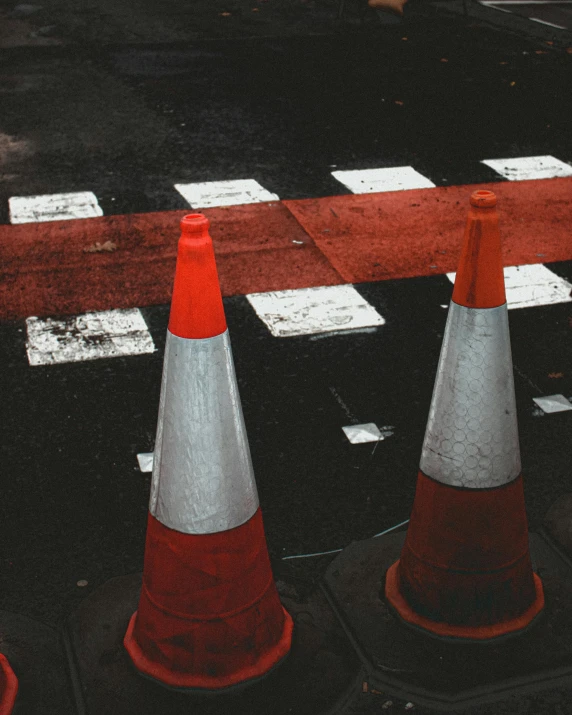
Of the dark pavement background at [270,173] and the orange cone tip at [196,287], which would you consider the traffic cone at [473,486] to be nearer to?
the dark pavement background at [270,173]

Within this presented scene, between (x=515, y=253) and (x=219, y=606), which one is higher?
(x=219, y=606)

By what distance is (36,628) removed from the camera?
10.6ft

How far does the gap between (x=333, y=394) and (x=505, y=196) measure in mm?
3566

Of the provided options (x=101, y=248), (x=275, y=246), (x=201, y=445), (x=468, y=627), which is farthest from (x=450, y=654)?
(x=101, y=248)

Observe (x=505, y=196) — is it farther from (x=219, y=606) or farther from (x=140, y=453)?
(x=219, y=606)

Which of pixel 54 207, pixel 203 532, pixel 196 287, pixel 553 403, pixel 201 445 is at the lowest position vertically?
pixel 54 207

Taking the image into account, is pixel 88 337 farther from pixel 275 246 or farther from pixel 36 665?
pixel 36 665

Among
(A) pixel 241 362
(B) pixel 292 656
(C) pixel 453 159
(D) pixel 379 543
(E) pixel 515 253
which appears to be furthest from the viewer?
(C) pixel 453 159

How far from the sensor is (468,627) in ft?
10.4

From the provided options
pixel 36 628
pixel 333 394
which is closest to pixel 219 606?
pixel 36 628

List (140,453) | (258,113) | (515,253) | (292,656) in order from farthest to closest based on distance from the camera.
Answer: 1. (258,113)
2. (515,253)
3. (140,453)
4. (292,656)

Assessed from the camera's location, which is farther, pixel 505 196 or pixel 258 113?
pixel 258 113

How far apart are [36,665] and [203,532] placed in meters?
0.73

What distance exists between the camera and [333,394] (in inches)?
189
